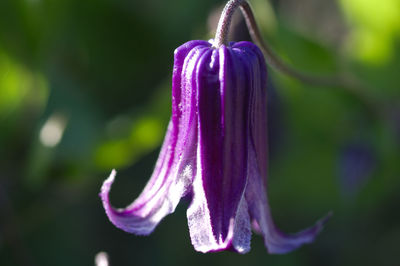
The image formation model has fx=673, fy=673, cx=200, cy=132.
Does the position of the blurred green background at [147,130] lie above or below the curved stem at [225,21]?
below

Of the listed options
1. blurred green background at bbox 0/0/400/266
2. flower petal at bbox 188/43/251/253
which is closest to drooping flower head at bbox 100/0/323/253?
flower petal at bbox 188/43/251/253

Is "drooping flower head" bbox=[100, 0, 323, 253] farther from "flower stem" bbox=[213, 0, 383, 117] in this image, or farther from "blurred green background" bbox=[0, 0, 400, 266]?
"blurred green background" bbox=[0, 0, 400, 266]

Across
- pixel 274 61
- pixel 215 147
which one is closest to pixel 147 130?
pixel 274 61

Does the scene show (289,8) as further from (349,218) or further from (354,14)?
(349,218)

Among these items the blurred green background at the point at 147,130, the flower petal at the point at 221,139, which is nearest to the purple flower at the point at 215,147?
the flower petal at the point at 221,139

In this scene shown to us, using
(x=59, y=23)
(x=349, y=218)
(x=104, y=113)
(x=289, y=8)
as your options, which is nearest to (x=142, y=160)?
(x=104, y=113)

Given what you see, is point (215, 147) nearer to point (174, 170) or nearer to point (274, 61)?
point (174, 170)

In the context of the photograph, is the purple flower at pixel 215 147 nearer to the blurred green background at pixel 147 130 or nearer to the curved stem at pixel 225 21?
the curved stem at pixel 225 21
